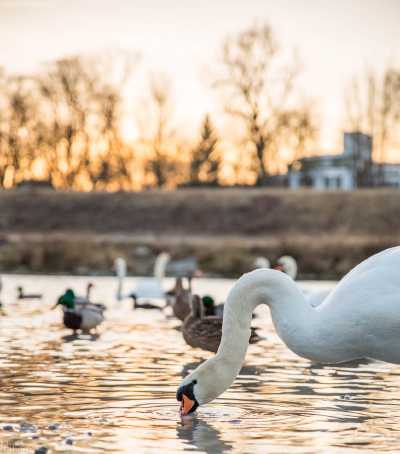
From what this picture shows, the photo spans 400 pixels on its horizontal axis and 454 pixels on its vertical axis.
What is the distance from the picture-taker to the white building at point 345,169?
71.6 meters

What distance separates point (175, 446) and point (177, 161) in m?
67.2

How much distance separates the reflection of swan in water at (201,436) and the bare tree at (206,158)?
67.7m

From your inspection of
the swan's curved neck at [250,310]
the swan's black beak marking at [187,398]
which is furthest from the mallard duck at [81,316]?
the swan's curved neck at [250,310]

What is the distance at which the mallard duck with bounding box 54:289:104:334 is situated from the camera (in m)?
15.3

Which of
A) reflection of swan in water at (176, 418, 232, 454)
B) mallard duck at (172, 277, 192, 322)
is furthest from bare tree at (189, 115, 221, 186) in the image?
reflection of swan in water at (176, 418, 232, 454)

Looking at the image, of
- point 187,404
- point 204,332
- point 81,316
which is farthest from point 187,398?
point 81,316

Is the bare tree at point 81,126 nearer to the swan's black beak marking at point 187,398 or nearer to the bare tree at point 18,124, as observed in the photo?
the bare tree at point 18,124

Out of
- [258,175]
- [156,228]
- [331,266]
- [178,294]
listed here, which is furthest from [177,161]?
[178,294]

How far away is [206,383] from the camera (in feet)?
23.0

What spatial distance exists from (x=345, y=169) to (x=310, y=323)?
7561 cm

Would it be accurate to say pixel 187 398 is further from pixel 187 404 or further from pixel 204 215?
pixel 204 215

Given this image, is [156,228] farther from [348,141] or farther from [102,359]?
[102,359]

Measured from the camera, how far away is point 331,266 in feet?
125

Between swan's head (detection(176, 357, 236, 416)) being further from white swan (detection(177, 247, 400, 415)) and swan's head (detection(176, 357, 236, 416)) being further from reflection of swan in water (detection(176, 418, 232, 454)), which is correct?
reflection of swan in water (detection(176, 418, 232, 454))
